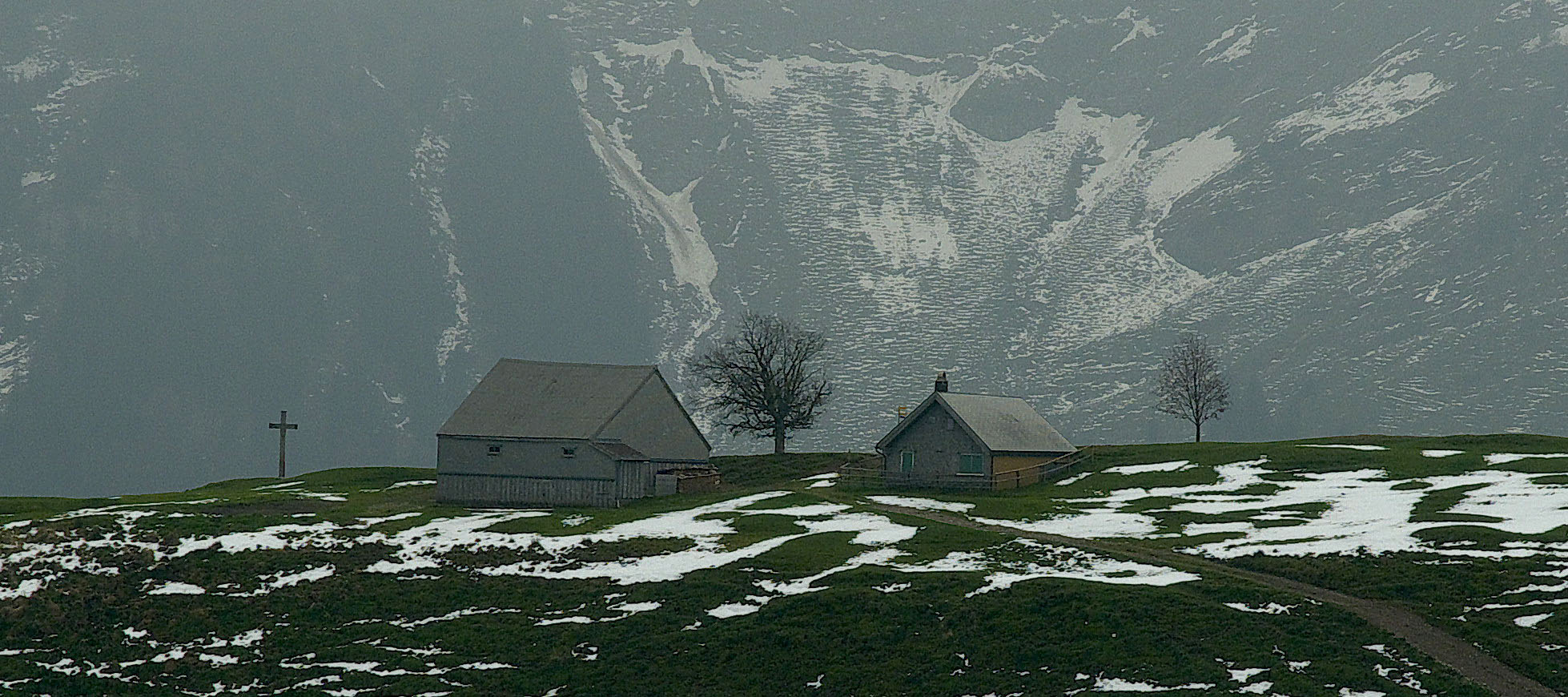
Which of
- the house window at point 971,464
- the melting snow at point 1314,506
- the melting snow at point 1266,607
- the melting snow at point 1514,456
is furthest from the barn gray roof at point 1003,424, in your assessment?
the melting snow at point 1266,607

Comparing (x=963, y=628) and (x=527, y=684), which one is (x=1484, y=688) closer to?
(x=963, y=628)

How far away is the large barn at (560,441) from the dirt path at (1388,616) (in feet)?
91.6

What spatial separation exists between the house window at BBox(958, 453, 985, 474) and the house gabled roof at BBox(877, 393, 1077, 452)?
3.86 ft

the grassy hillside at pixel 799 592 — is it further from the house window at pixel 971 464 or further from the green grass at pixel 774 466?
the green grass at pixel 774 466

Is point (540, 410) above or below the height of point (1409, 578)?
above

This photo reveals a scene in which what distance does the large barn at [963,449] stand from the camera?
9319cm

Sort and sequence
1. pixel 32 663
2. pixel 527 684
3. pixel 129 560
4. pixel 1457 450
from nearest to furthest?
pixel 527 684, pixel 32 663, pixel 129 560, pixel 1457 450

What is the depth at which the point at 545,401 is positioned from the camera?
3809 inches

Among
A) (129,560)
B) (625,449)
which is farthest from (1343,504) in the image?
(129,560)

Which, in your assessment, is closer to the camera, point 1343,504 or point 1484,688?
point 1484,688

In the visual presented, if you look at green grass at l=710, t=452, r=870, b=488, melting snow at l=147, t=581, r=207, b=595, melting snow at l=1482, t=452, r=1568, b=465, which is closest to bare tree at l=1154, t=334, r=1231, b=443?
green grass at l=710, t=452, r=870, b=488

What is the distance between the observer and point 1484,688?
141 ft

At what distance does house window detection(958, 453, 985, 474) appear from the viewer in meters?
93.4

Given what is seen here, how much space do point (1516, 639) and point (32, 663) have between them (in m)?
47.9
